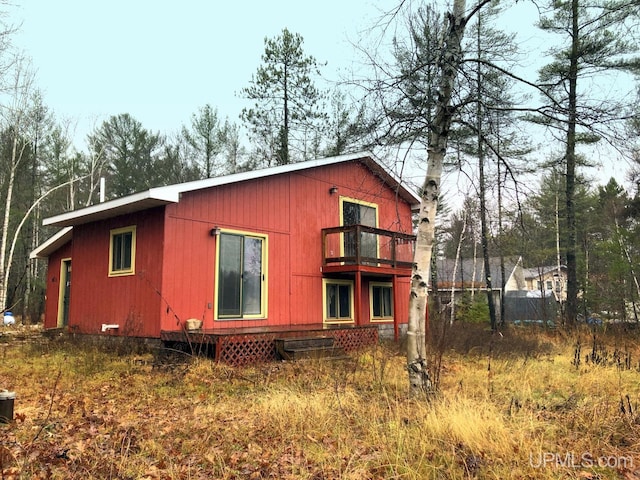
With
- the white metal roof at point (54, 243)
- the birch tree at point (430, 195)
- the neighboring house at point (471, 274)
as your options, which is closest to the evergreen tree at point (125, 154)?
the white metal roof at point (54, 243)

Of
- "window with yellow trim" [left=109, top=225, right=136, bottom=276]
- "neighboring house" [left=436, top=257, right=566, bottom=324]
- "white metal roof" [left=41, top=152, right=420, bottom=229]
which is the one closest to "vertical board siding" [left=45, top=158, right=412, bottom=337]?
"window with yellow trim" [left=109, top=225, right=136, bottom=276]

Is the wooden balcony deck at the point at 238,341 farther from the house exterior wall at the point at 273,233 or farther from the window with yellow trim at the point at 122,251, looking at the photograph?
the window with yellow trim at the point at 122,251

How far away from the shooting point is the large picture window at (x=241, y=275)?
1068cm

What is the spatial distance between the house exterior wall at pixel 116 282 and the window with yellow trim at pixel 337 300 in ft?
15.8

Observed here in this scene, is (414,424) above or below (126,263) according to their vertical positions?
below

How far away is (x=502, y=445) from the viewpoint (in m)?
3.89

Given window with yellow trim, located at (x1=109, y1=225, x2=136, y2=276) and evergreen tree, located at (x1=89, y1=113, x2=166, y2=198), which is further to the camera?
evergreen tree, located at (x1=89, y1=113, x2=166, y2=198)

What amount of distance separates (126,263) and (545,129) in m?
8.83

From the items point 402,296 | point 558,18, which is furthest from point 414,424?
point 558,18

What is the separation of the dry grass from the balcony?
5090 millimetres

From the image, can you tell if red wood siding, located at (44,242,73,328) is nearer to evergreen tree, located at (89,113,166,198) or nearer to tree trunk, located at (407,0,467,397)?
evergreen tree, located at (89,113,166,198)

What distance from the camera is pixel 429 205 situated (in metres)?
6.01

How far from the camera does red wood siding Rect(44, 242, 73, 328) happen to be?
48.4 feet

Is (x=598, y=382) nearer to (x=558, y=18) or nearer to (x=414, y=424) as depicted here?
(x=414, y=424)
